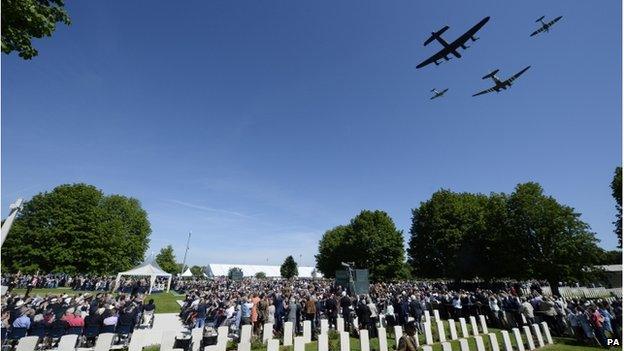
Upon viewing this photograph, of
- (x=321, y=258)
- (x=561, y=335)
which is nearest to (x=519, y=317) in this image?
(x=561, y=335)

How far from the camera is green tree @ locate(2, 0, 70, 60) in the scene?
7.56 meters

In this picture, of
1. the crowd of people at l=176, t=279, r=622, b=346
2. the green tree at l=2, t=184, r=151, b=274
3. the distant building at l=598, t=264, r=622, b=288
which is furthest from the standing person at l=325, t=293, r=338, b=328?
the distant building at l=598, t=264, r=622, b=288

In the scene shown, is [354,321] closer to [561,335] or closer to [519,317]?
[519,317]

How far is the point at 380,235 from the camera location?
54656mm

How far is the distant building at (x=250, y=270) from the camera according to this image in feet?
261

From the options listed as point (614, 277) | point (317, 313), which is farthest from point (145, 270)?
point (614, 277)

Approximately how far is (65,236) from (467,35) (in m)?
45.2

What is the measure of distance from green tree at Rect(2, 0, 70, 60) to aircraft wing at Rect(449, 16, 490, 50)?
1651 centimetres

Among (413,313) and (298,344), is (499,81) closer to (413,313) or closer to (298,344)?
(413,313)

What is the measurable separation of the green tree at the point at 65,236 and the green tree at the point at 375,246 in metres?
36.2

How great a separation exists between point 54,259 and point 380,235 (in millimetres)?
45245

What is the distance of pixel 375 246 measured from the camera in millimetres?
53125

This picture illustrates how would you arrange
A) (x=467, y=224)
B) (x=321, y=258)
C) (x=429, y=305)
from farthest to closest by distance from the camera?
(x=321, y=258), (x=467, y=224), (x=429, y=305)

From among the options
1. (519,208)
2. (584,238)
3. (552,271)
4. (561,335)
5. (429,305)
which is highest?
(519,208)
